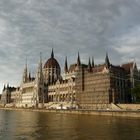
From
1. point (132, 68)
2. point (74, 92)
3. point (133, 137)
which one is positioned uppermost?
point (132, 68)

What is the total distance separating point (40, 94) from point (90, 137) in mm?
139225

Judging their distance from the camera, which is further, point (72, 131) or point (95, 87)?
point (95, 87)

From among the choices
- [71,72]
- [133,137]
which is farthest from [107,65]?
[133,137]

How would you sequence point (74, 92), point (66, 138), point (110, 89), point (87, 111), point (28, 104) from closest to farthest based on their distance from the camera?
point (66, 138) < point (87, 111) < point (110, 89) < point (74, 92) < point (28, 104)

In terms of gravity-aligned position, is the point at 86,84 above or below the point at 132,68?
below

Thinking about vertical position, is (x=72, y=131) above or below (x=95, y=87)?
below

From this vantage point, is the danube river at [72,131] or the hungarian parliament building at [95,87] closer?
the danube river at [72,131]

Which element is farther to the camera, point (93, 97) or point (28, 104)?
point (28, 104)

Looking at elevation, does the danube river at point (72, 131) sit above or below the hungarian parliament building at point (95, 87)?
below

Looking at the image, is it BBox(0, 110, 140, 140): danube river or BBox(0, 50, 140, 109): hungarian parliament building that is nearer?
BBox(0, 110, 140, 140): danube river

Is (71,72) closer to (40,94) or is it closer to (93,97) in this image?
(40,94)

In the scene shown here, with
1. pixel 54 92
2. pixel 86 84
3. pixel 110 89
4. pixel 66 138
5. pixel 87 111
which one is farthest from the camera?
pixel 54 92

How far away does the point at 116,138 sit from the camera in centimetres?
3697

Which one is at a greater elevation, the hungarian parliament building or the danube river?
the hungarian parliament building
